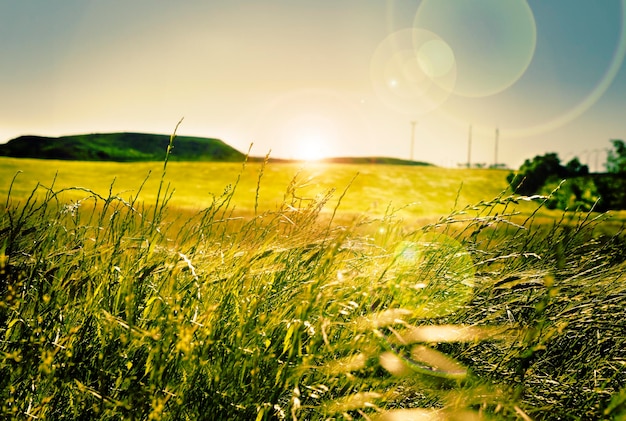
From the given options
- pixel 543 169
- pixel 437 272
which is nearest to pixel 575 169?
pixel 543 169

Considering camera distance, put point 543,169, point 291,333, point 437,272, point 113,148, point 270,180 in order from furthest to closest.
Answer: point 113,148, point 270,180, point 543,169, point 437,272, point 291,333

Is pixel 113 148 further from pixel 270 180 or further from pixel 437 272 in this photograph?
pixel 437 272

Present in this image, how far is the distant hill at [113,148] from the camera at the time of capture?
50.4 meters

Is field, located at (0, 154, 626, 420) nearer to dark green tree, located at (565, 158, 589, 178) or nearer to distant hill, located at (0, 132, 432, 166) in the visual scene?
dark green tree, located at (565, 158, 589, 178)

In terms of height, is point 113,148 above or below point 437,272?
above

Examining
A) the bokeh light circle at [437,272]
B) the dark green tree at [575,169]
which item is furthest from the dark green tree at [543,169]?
the bokeh light circle at [437,272]

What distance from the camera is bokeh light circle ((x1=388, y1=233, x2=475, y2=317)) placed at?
7.27ft

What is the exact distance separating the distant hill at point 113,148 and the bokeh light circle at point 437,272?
41.8m

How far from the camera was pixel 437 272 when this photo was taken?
2.35m

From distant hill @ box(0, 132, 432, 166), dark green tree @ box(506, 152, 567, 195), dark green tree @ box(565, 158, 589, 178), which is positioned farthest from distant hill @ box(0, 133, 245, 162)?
dark green tree @ box(565, 158, 589, 178)

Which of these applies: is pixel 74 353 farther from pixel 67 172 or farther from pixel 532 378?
pixel 67 172

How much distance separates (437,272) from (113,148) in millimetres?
65427

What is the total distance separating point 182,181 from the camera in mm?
35312

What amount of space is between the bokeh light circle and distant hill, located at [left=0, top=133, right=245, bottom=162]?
41.8m
